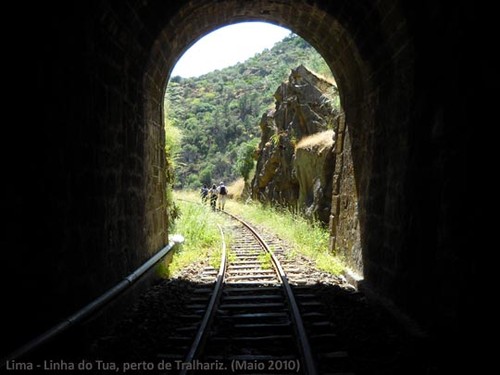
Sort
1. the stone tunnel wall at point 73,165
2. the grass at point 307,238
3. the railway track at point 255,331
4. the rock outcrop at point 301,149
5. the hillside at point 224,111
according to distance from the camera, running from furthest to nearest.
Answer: the hillside at point 224,111
the rock outcrop at point 301,149
the grass at point 307,238
the railway track at point 255,331
the stone tunnel wall at point 73,165

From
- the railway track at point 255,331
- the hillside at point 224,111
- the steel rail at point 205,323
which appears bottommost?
the railway track at point 255,331

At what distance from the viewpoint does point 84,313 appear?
463 centimetres

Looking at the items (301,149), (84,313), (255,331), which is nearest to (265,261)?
(255,331)

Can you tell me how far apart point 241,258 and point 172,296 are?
3502 millimetres

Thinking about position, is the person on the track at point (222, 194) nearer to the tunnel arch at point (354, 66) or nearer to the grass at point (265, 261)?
the grass at point (265, 261)

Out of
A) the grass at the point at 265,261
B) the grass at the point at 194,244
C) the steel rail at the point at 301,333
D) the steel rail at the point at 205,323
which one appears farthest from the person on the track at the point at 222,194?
the steel rail at the point at 301,333

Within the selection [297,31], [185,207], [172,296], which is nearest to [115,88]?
[172,296]

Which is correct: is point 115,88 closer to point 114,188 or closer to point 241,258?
point 114,188

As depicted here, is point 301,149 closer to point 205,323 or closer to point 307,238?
point 307,238

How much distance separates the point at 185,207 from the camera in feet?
58.0

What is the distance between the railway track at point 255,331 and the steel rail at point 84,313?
918 millimetres

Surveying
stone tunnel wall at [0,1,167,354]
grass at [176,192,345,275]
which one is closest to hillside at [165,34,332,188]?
grass at [176,192,345,275]

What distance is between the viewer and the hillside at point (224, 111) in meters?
57.3

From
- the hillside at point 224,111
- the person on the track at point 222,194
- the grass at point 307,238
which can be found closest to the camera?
the grass at point 307,238
